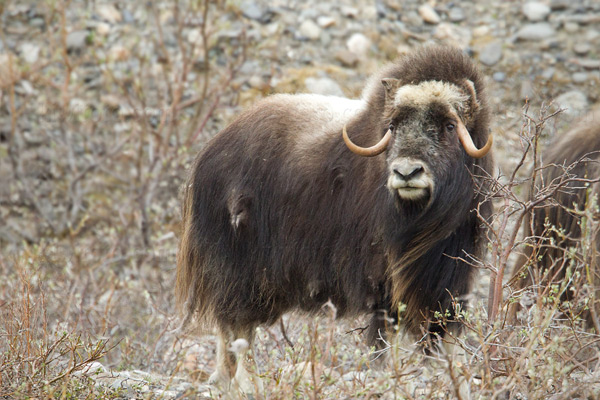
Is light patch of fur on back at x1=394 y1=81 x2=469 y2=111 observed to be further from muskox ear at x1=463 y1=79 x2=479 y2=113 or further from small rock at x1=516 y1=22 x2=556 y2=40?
small rock at x1=516 y1=22 x2=556 y2=40

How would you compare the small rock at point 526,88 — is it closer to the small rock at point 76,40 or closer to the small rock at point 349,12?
the small rock at point 349,12

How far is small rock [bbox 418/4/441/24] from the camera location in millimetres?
7594

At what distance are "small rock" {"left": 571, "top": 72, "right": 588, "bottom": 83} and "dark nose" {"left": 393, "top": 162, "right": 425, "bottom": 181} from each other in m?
4.51

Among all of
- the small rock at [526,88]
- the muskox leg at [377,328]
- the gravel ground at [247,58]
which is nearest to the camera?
the muskox leg at [377,328]

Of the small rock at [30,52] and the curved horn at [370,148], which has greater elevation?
the curved horn at [370,148]

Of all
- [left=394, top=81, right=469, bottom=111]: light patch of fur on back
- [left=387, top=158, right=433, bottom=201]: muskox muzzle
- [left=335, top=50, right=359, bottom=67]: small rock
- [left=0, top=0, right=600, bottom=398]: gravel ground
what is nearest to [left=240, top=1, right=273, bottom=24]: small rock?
[left=0, top=0, right=600, bottom=398]: gravel ground

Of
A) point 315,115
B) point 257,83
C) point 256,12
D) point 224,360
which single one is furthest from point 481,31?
point 224,360

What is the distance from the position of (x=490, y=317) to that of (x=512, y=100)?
4.41 metres

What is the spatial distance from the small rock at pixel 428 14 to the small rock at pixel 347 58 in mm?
899

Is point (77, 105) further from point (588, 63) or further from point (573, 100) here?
point (588, 63)

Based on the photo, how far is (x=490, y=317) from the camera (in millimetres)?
2787

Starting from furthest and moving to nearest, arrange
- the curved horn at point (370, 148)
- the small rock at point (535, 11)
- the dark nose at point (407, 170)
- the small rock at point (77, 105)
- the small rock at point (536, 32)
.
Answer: the small rock at point (535, 11)
the small rock at point (536, 32)
the small rock at point (77, 105)
the curved horn at point (370, 148)
the dark nose at point (407, 170)

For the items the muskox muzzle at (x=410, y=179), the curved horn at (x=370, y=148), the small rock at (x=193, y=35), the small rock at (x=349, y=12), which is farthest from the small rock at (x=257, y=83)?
the muskox muzzle at (x=410, y=179)

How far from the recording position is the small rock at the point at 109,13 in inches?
294
